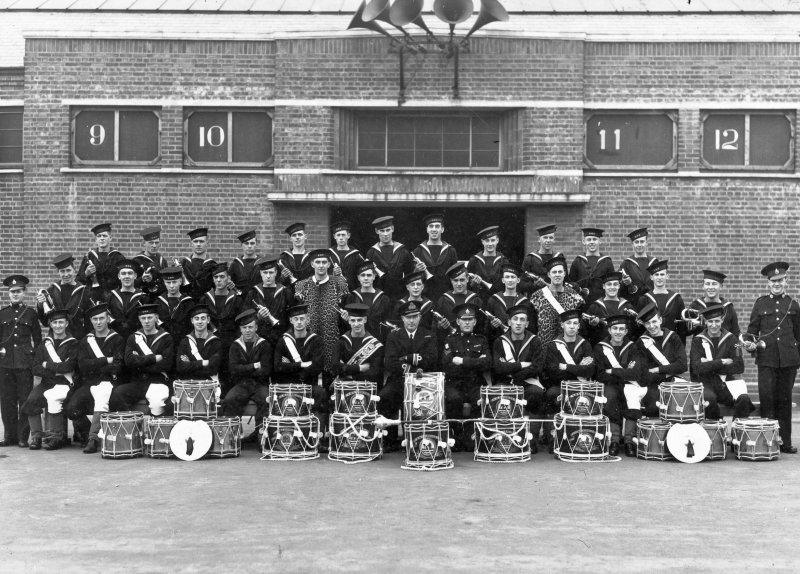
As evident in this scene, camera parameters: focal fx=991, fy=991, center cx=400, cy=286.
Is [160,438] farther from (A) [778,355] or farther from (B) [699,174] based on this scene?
(B) [699,174]

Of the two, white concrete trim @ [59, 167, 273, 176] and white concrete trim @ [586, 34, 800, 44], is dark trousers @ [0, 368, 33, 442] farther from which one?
white concrete trim @ [586, 34, 800, 44]

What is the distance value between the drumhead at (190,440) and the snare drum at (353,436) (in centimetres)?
132

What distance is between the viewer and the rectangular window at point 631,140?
50.7 feet

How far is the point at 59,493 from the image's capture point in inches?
339

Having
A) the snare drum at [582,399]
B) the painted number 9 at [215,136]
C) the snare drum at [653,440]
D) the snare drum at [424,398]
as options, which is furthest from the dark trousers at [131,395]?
the snare drum at [653,440]

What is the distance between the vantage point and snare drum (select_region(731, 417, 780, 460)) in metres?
10.4

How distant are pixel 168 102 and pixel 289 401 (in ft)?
22.2

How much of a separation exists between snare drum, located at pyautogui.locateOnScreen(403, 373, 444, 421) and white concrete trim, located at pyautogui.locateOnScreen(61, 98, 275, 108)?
22.2 feet

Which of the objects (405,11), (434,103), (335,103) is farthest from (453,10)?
(335,103)

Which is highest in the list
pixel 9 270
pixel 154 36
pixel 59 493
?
pixel 154 36

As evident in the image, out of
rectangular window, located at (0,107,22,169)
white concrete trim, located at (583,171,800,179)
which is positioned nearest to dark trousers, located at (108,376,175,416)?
rectangular window, located at (0,107,22,169)

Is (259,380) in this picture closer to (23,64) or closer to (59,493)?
(59,493)

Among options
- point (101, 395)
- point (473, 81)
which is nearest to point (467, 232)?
point (473, 81)

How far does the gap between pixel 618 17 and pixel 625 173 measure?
323cm
